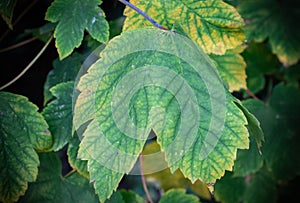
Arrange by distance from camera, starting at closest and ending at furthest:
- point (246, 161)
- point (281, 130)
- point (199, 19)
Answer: point (199, 19) < point (246, 161) < point (281, 130)

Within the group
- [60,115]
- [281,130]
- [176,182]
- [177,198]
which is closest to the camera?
[60,115]

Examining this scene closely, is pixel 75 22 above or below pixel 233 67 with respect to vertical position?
Answer: above

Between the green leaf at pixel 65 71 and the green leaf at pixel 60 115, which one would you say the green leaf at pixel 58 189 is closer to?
the green leaf at pixel 60 115

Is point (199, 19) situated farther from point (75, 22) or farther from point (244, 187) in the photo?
point (244, 187)

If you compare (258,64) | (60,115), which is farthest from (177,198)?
(258,64)

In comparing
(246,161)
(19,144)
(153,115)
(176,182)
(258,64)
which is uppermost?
(153,115)

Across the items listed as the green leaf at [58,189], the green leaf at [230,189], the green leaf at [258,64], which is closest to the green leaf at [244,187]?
the green leaf at [230,189]

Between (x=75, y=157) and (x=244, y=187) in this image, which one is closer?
(x=75, y=157)
